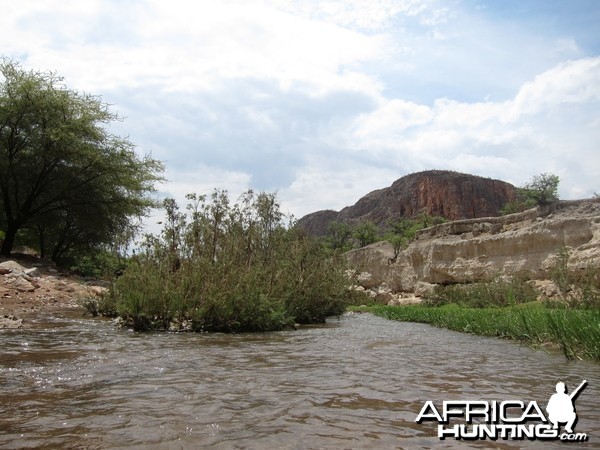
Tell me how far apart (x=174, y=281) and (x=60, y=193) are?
16266 mm

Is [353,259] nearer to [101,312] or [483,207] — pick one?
[101,312]

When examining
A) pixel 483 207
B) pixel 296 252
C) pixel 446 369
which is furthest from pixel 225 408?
pixel 483 207

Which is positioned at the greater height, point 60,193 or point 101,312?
point 60,193

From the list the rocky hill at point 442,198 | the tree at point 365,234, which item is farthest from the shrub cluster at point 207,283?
the rocky hill at point 442,198

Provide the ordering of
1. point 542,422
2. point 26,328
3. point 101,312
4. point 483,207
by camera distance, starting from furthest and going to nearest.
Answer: point 483,207 → point 101,312 → point 26,328 → point 542,422

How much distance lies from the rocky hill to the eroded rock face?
3402 inches

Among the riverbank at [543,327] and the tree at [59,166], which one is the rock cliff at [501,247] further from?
the tree at [59,166]

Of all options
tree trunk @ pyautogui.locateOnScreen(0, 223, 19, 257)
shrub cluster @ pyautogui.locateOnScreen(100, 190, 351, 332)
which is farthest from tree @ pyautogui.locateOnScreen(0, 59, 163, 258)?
shrub cluster @ pyautogui.locateOnScreen(100, 190, 351, 332)

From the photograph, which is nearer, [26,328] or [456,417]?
[456,417]

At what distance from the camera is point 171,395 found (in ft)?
14.1

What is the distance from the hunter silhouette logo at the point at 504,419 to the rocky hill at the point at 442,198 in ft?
395

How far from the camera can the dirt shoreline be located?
12.0m

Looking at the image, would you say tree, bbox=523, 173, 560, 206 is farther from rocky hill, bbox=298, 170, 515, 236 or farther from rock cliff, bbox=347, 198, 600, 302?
rocky hill, bbox=298, 170, 515, 236

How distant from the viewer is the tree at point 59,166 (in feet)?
75.8
